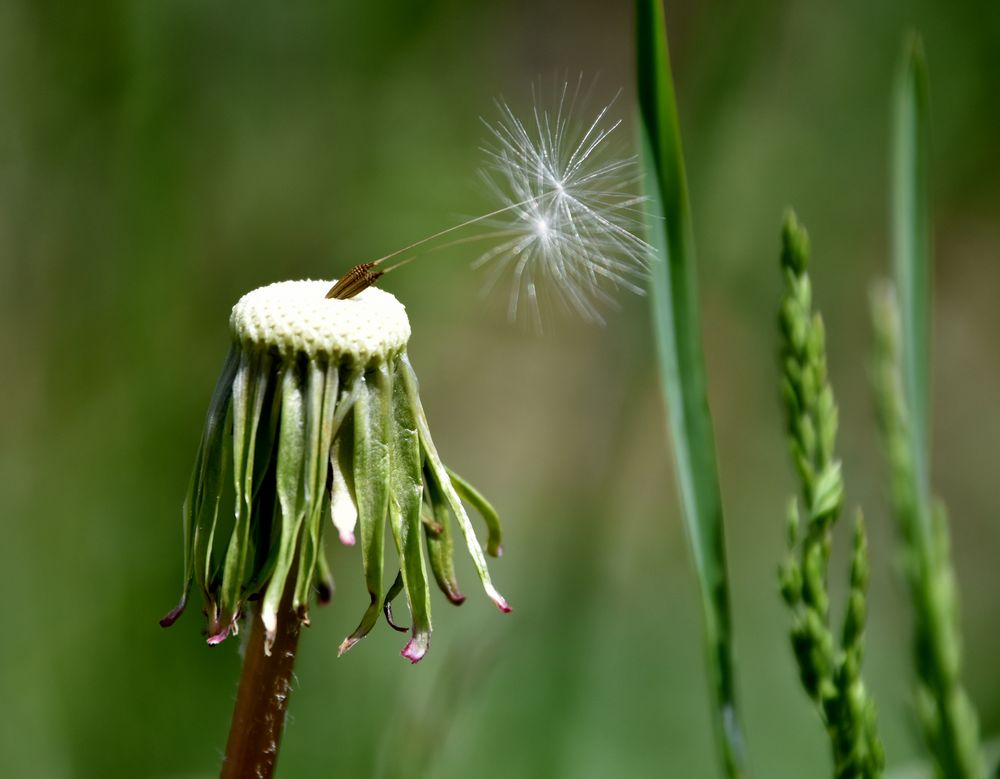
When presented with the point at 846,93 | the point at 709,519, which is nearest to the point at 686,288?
the point at 709,519

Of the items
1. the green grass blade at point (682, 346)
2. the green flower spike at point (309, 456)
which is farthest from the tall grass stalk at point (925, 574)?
the green flower spike at point (309, 456)

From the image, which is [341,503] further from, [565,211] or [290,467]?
[565,211]

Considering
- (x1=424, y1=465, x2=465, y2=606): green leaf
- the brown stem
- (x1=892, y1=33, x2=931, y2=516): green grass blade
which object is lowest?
the brown stem

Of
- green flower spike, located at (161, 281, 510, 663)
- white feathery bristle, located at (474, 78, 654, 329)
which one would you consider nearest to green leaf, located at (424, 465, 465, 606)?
green flower spike, located at (161, 281, 510, 663)

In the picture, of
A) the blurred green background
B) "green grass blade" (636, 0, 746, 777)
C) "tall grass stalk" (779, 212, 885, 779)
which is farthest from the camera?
the blurred green background

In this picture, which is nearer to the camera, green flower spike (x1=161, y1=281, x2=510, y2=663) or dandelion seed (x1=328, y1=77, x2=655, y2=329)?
green flower spike (x1=161, y1=281, x2=510, y2=663)

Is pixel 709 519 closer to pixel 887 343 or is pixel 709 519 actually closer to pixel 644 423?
pixel 887 343

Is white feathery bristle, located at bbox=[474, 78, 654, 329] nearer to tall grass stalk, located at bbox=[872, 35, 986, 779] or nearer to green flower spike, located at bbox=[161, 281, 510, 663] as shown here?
green flower spike, located at bbox=[161, 281, 510, 663]
